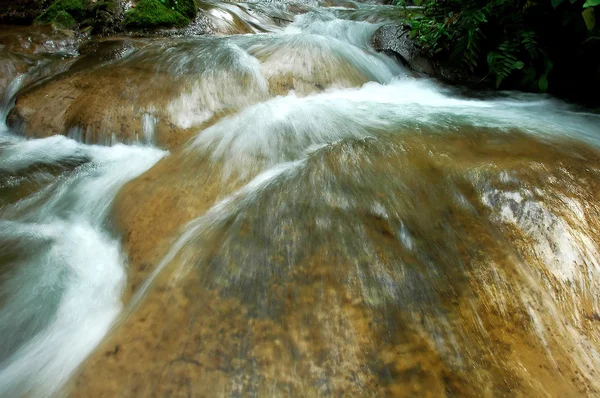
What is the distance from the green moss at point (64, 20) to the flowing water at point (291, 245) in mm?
2929

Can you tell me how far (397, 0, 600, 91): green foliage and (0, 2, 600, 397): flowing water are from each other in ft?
2.19

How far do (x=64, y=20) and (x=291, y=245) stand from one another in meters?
7.11

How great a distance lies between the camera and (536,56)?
444 centimetres

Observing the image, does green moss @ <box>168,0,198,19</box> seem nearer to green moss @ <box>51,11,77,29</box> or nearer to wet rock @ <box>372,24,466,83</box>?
green moss @ <box>51,11,77,29</box>

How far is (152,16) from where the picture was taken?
6.41 metres

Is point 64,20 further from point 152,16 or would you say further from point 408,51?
point 408,51

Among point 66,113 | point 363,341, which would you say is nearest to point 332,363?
point 363,341

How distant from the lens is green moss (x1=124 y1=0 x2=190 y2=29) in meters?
6.33

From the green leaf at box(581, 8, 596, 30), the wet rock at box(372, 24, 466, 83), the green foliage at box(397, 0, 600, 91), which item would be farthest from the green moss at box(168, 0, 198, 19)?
the green leaf at box(581, 8, 596, 30)

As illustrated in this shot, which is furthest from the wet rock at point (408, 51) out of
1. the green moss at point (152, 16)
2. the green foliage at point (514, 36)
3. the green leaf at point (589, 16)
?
the green moss at point (152, 16)

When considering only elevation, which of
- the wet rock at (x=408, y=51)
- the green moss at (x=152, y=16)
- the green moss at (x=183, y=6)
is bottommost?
the wet rock at (x=408, y=51)

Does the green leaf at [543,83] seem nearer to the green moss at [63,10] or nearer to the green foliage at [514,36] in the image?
the green foliage at [514,36]

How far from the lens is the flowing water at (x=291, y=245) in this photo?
5.16 ft

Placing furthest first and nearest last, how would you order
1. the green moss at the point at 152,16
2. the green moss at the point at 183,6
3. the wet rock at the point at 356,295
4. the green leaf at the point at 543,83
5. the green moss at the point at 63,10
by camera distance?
the green moss at the point at 183,6 → the green moss at the point at 63,10 → the green moss at the point at 152,16 → the green leaf at the point at 543,83 → the wet rock at the point at 356,295
